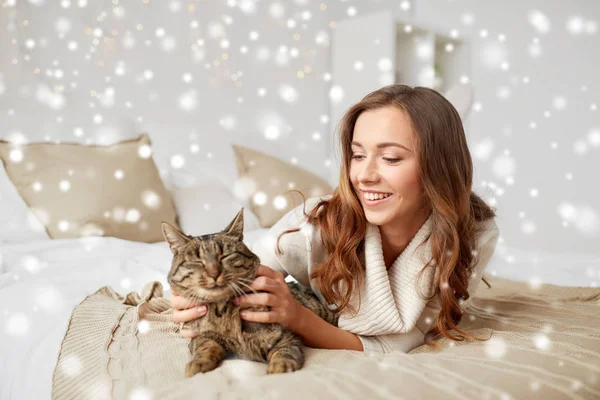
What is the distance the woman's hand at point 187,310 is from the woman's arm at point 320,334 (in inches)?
7.7

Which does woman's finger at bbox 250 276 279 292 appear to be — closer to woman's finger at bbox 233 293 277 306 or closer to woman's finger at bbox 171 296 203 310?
woman's finger at bbox 233 293 277 306

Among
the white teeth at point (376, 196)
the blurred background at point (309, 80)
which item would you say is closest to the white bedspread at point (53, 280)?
the blurred background at point (309, 80)

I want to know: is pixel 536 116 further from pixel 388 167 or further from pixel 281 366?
pixel 281 366

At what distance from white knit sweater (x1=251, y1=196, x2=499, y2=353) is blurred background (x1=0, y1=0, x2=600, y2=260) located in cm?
97

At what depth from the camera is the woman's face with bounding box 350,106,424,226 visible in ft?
3.72

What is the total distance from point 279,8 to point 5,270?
2.51 m

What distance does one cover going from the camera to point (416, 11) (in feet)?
14.7

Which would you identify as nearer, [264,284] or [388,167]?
[264,284]

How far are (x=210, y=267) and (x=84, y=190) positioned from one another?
115 cm

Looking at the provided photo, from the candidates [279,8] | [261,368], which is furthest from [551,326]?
[279,8]

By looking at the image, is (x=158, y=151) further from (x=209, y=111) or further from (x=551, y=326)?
(x=551, y=326)

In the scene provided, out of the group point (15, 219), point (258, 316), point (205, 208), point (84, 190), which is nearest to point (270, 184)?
point (205, 208)

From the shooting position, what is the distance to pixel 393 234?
1294 mm

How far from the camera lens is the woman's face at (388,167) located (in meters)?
1.13
